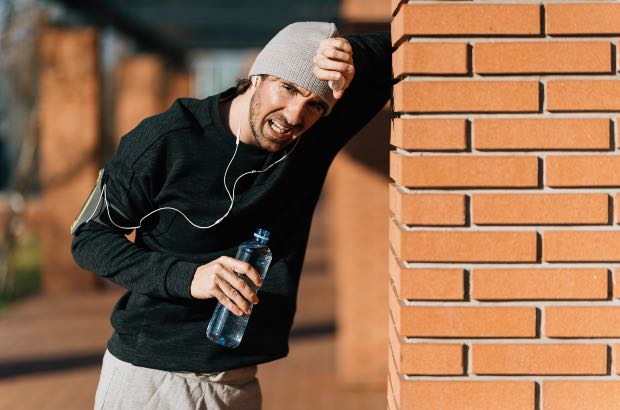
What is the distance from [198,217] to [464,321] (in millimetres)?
912

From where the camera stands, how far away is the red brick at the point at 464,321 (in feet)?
7.68

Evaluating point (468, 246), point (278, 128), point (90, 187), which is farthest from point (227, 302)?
point (90, 187)

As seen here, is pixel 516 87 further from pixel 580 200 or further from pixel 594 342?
pixel 594 342

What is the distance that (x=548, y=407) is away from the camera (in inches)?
92.4

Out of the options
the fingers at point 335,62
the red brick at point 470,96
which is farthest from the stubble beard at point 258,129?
the red brick at point 470,96

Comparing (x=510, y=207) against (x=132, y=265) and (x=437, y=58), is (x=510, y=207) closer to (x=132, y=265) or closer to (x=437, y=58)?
(x=437, y=58)

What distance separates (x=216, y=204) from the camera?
2939mm

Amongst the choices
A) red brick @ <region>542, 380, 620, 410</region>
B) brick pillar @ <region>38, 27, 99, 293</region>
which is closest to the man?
red brick @ <region>542, 380, 620, 410</region>

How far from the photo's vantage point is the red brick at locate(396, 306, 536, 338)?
2.34m

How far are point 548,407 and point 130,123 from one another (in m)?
17.8

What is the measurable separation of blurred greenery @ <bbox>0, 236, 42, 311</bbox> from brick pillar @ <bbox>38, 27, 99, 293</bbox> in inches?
15.0

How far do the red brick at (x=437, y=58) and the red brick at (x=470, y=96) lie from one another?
0.03m

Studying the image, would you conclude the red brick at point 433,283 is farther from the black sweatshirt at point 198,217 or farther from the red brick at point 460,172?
the black sweatshirt at point 198,217

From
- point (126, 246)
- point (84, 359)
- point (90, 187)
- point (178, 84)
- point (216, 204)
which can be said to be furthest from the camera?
point (178, 84)
